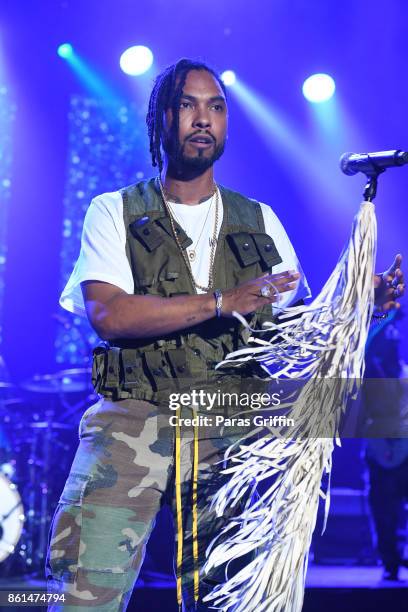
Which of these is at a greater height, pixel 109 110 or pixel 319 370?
pixel 109 110

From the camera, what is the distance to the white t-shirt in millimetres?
1976

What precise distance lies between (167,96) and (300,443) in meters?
0.98

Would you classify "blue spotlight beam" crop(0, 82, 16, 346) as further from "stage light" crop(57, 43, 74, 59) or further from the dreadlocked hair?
the dreadlocked hair

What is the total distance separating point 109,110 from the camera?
20.7ft

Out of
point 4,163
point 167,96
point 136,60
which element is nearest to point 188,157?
point 167,96

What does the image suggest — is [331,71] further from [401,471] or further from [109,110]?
[401,471]

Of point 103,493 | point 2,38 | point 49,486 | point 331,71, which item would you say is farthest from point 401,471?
point 2,38

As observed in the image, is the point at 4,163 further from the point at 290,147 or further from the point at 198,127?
the point at 198,127

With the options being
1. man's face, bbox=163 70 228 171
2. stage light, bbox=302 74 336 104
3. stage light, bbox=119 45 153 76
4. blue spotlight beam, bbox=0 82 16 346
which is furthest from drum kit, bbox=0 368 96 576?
man's face, bbox=163 70 228 171

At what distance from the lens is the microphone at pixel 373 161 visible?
1766mm

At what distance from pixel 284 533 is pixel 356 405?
0.34 meters

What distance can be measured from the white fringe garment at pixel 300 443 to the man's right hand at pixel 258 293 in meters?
0.07

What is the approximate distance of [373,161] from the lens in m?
1.82

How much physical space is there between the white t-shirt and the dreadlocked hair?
0.20 meters
